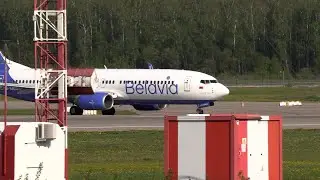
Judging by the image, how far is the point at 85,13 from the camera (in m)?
138

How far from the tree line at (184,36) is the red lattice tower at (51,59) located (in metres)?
94.1

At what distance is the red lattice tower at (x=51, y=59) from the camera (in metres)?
27.7

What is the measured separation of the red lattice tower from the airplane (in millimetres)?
29690

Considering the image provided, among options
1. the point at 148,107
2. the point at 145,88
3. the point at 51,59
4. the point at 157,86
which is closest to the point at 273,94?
the point at 148,107

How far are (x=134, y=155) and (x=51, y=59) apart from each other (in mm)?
4147

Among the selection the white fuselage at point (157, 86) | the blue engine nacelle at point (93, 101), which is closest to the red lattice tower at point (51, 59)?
the blue engine nacelle at point (93, 101)

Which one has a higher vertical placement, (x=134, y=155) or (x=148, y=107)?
(x=148, y=107)

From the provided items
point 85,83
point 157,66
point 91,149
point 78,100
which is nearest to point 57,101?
point 91,149

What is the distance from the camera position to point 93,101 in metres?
57.5

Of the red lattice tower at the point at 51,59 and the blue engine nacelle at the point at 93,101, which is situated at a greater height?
the red lattice tower at the point at 51,59

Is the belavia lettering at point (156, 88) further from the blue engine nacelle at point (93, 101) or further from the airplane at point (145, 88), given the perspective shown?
the blue engine nacelle at point (93, 101)

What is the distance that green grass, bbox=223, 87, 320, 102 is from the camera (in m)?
86.7

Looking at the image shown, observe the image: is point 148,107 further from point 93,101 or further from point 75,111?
point 93,101

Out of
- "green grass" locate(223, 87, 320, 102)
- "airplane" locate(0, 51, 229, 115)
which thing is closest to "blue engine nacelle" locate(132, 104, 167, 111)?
"airplane" locate(0, 51, 229, 115)
